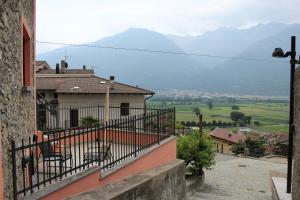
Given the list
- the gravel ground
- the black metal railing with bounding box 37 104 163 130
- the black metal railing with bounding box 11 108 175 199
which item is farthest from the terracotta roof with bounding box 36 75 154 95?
the black metal railing with bounding box 11 108 175 199

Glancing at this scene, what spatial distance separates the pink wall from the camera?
18.8 ft

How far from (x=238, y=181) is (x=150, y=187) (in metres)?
12.4

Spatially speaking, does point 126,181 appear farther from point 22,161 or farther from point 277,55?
point 277,55

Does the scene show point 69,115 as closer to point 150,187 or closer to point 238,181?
point 238,181

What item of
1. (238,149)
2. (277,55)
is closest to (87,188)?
(277,55)

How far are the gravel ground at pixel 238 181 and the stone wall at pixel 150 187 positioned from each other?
3.66 m

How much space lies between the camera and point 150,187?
7227 millimetres

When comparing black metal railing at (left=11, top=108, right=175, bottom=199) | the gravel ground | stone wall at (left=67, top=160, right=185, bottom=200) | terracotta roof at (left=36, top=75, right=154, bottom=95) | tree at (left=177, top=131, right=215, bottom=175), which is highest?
terracotta roof at (left=36, top=75, right=154, bottom=95)

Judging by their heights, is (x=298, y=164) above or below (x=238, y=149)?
above

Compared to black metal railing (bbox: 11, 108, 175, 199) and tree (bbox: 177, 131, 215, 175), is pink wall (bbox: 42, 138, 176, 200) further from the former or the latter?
tree (bbox: 177, 131, 215, 175)

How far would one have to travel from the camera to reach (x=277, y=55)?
8.30m

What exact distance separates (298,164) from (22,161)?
412 centimetres

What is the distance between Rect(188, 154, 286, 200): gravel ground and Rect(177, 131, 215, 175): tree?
1.05 meters

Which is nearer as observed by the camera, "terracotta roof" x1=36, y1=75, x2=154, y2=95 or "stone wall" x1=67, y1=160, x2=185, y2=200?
"stone wall" x1=67, y1=160, x2=185, y2=200
